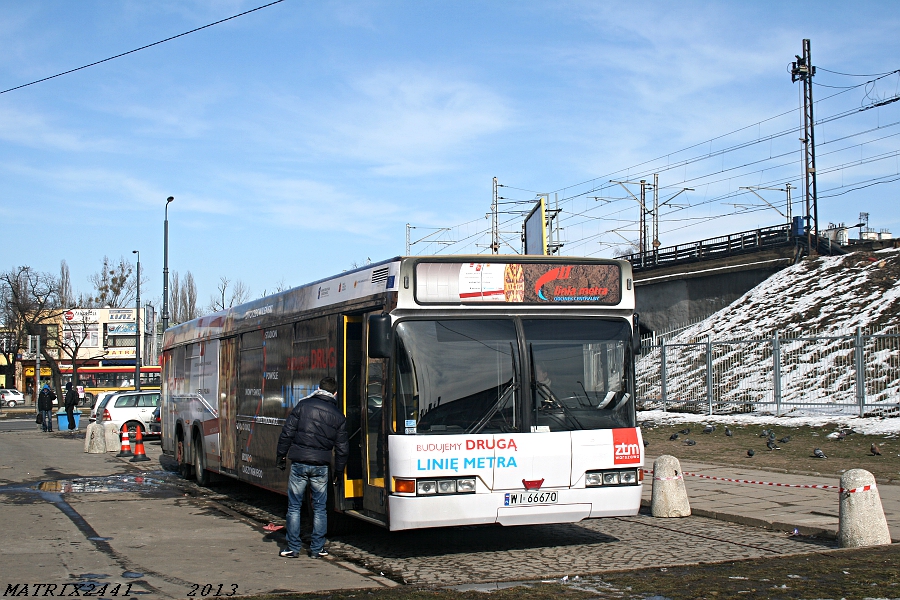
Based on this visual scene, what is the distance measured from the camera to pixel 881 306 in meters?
29.5

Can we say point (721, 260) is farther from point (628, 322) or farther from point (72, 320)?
point (72, 320)

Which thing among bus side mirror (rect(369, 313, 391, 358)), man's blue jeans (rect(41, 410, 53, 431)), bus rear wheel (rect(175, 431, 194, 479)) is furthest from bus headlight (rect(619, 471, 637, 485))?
man's blue jeans (rect(41, 410, 53, 431))

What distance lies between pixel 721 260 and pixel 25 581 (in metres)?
38.2

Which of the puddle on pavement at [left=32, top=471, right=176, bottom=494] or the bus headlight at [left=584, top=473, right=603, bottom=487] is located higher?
A: the bus headlight at [left=584, top=473, right=603, bottom=487]

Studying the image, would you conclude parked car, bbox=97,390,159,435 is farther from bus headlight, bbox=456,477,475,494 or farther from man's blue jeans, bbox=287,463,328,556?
bus headlight, bbox=456,477,475,494

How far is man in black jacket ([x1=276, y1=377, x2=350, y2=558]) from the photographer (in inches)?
341

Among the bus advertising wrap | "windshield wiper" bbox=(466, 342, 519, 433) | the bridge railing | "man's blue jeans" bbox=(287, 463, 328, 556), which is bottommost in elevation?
"man's blue jeans" bbox=(287, 463, 328, 556)

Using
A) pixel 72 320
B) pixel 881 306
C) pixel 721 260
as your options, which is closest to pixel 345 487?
pixel 881 306

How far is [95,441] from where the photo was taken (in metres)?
23.9

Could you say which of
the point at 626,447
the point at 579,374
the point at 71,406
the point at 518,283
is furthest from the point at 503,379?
the point at 71,406

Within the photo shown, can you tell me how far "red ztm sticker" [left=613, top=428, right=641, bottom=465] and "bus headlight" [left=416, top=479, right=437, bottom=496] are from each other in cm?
175

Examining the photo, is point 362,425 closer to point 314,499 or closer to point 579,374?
point 314,499

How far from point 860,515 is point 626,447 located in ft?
7.31

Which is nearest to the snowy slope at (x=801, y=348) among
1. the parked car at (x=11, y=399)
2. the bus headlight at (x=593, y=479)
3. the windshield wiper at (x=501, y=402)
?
the bus headlight at (x=593, y=479)
